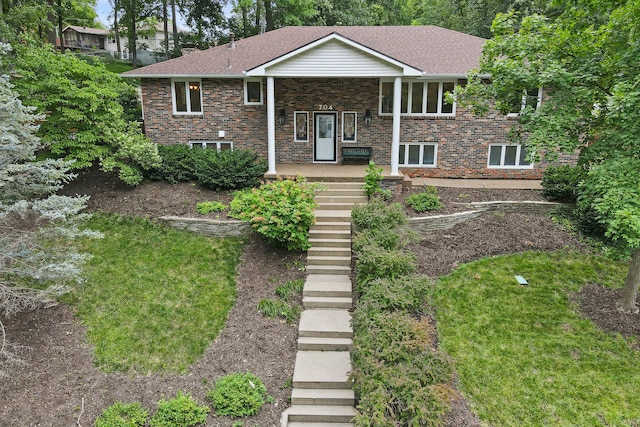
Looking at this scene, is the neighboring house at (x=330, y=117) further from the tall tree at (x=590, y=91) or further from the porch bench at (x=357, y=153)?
the tall tree at (x=590, y=91)

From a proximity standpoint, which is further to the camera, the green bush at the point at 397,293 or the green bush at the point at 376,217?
the green bush at the point at 376,217

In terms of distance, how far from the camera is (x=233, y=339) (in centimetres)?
812

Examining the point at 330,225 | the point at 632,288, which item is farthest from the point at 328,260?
the point at 632,288

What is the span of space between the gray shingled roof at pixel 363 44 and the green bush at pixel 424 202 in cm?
462

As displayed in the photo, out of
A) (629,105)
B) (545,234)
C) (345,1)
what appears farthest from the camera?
(345,1)

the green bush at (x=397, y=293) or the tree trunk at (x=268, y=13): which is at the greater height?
the tree trunk at (x=268, y=13)

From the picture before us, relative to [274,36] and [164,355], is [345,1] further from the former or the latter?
[164,355]

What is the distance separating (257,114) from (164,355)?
9.95 metres

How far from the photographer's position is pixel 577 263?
10164 mm

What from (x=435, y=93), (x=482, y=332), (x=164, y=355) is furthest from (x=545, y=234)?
(x=164, y=355)

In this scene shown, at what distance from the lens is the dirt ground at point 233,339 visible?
21.5ft

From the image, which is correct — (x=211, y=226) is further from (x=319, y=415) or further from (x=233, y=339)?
(x=319, y=415)

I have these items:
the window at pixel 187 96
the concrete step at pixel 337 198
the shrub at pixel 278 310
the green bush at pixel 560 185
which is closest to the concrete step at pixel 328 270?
the shrub at pixel 278 310

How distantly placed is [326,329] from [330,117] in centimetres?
952
